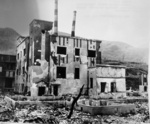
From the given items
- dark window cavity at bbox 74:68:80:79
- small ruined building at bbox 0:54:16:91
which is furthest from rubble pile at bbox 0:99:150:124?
small ruined building at bbox 0:54:16:91

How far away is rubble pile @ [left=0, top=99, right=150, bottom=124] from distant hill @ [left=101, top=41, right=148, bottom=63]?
1.51 meters

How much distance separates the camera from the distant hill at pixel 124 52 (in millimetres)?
6610

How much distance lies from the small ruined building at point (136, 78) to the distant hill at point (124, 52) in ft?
1.53

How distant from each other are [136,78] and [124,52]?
104 cm

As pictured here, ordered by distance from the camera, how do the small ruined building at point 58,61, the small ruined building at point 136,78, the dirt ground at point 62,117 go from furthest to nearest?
the small ruined building at point 58,61 < the small ruined building at point 136,78 < the dirt ground at point 62,117

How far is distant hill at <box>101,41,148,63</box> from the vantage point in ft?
21.7

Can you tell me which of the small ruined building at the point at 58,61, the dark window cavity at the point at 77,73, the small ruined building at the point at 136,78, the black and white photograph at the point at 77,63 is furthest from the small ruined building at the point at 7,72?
the small ruined building at the point at 136,78

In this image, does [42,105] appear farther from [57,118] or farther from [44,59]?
[44,59]

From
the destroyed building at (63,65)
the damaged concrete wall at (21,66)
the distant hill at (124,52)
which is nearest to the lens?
the distant hill at (124,52)

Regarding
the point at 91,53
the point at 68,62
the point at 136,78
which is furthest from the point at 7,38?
the point at 136,78

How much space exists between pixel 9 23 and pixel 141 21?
4201 millimetres

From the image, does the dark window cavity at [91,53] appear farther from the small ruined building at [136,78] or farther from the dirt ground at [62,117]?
the dirt ground at [62,117]

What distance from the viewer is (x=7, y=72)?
11.0m

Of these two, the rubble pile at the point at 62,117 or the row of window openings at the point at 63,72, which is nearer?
the rubble pile at the point at 62,117
